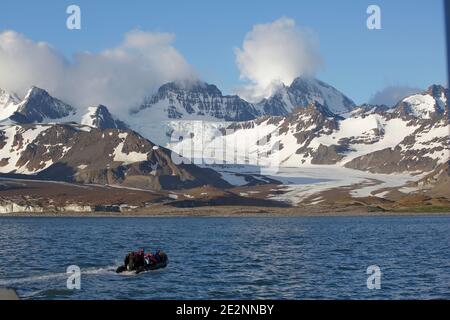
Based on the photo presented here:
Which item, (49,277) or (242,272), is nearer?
(49,277)

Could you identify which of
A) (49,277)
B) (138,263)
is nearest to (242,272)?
(138,263)

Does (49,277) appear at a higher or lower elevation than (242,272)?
higher

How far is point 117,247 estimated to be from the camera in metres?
134

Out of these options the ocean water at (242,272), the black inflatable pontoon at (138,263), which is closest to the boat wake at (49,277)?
the ocean water at (242,272)

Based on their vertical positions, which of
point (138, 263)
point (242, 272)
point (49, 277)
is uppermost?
point (138, 263)

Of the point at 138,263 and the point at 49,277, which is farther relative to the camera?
the point at 138,263

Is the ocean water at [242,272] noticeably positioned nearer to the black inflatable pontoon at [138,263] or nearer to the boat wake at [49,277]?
the boat wake at [49,277]

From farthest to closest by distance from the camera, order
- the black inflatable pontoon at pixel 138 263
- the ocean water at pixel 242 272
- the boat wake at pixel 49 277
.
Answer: the black inflatable pontoon at pixel 138 263 < the boat wake at pixel 49 277 < the ocean water at pixel 242 272

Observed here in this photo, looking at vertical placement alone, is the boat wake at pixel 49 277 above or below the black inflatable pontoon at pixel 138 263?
below

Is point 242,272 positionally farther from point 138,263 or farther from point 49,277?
point 49,277

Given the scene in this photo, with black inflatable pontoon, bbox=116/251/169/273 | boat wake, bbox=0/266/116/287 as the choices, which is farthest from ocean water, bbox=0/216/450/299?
black inflatable pontoon, bbox=116/251/169/273
